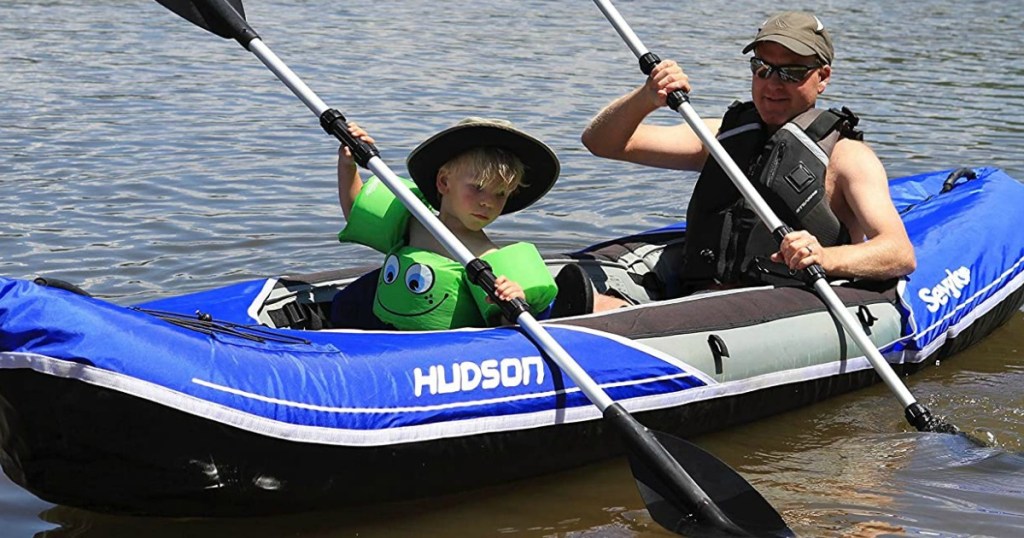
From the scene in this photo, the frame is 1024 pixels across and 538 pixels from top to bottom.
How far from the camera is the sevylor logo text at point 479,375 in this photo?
3.91 meters

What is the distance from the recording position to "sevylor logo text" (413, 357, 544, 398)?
391 cm

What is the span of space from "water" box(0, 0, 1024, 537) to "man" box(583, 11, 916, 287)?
0.59 metres

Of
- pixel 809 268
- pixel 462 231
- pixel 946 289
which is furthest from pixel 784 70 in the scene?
pixel 462 231

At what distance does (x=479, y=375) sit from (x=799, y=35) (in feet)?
6.19

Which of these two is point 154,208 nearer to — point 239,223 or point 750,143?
point 239,223

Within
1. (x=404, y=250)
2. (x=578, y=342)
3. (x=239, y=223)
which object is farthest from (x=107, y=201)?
(x=578, y=342)

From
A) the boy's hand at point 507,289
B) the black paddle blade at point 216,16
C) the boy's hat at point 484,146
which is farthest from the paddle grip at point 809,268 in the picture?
the black paddle blade at point 216,16

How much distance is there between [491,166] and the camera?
4.38m

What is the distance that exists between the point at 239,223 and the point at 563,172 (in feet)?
7.64

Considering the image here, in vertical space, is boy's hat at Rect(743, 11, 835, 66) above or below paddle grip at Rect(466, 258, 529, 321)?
above

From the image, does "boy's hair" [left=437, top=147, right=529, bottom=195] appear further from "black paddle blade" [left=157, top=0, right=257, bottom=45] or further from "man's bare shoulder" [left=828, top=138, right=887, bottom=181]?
"man's bare shoulder" [left=828, top=138, right=887, bottom=181]

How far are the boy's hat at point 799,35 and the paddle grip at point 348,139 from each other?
1.47 meters

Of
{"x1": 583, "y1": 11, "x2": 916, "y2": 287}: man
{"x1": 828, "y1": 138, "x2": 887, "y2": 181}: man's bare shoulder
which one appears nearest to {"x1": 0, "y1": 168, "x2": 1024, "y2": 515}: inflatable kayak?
{"x1": 583, "y1": 11, "x2": 916, "y2": 287}: man

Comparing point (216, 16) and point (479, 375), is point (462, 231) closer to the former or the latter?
point (479, 375)
